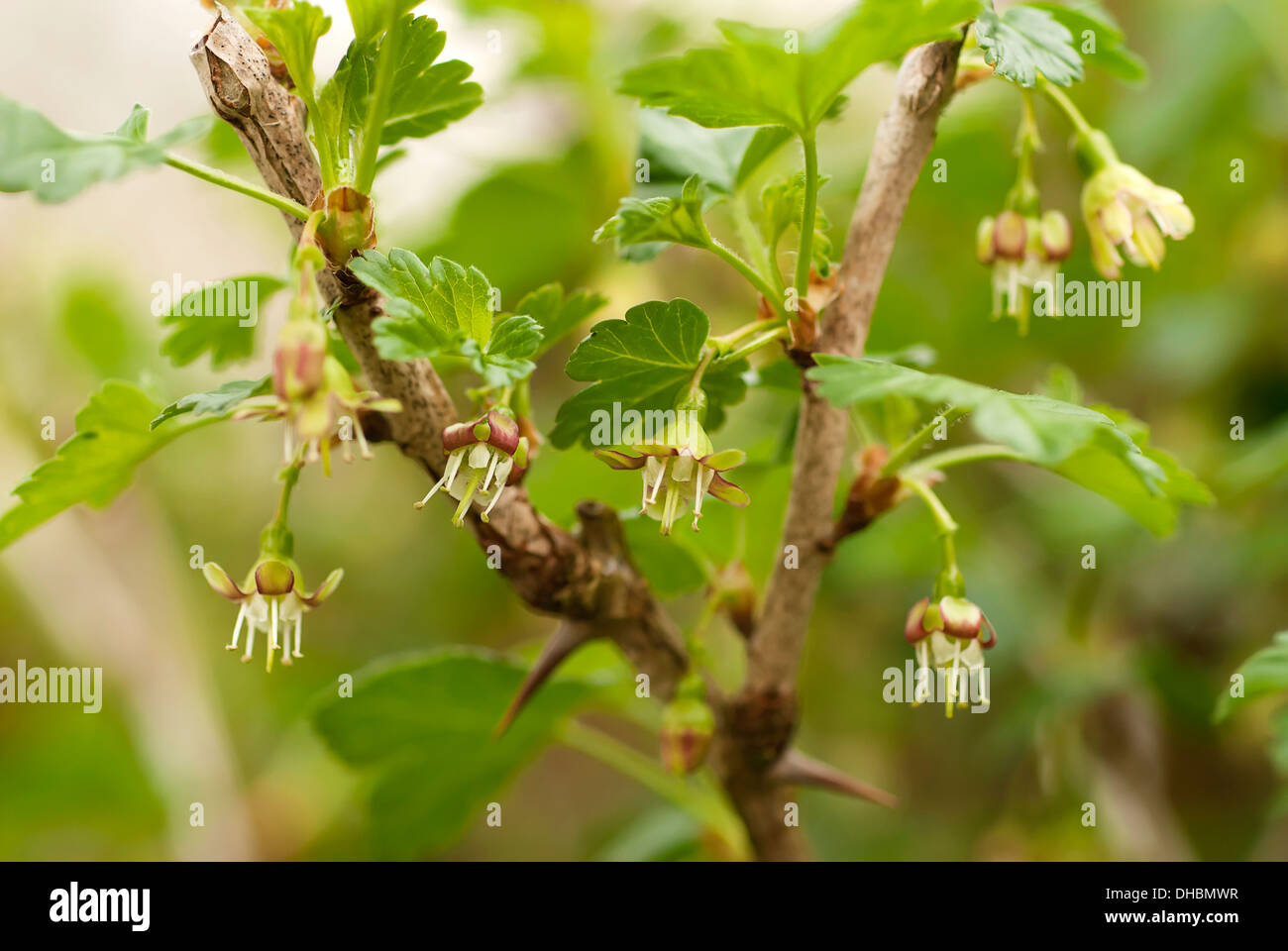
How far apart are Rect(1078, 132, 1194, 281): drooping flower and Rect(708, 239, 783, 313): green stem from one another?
284 millimetres

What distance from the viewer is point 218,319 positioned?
31.2 inches

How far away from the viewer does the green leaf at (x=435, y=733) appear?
3.18ft

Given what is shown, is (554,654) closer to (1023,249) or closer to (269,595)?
(269,595)

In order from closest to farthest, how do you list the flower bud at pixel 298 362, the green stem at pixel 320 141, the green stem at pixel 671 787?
the flower bud at pixel 298 362 → the green stem at pixel 320 141 → the green stem at pixel 671 787

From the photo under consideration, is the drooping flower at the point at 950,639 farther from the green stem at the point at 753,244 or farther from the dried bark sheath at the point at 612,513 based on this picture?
the green stem at the point at 753,244

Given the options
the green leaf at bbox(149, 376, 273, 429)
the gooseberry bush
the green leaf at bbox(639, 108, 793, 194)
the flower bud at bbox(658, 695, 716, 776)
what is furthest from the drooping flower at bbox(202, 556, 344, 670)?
the green leaf at bbox(639, 108, 793, 194)

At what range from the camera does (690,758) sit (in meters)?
0.82

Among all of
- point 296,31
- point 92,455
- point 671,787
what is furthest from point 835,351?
point 671,787

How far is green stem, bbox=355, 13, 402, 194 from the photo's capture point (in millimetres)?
565

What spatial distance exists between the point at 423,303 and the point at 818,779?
1.80 ft

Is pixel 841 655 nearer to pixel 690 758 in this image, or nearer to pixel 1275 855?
pixel 1275 855

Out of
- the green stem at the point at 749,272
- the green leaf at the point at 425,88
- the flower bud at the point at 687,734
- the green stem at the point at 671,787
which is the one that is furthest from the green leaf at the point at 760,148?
the green stem at the point at 671,787

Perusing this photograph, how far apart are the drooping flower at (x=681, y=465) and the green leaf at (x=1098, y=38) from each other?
39cm
